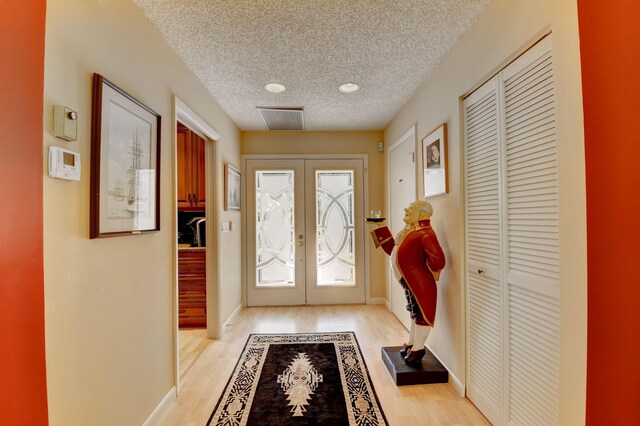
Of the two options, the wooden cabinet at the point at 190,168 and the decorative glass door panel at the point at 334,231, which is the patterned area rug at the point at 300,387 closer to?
the decorative glass door panel at the point at 334,231

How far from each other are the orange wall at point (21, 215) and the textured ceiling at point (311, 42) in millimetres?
1098

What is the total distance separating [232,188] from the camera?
3.68 metres

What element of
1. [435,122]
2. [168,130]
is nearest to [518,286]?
[435,122]

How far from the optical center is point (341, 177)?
439 centimetres

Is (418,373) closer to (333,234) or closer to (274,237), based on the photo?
(333,234)

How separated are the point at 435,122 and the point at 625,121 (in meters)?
1.76

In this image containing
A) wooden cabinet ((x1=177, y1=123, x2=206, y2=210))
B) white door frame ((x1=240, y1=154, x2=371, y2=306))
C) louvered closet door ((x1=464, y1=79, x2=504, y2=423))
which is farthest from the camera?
white door frame ((x1=240, y1=154, x2=371, y2=306))

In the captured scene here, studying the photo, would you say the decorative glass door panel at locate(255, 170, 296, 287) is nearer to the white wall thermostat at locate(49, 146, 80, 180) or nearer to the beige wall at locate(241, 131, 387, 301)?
the beige wall at locate(241, 131, 387, 301)

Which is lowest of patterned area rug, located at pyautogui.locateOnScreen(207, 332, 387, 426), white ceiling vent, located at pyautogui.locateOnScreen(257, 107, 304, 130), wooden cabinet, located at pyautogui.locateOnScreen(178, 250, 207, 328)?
patterned area rug, located at pyautogui.locateOnScreen(207, 332, 387, 426)

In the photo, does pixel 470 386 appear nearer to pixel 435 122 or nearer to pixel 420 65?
pixel 435 122

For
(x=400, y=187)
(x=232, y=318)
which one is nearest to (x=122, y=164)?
(x=232, y=318)

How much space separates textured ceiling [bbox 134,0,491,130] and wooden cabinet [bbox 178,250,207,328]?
1.76 m

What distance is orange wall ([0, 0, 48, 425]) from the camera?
802mm

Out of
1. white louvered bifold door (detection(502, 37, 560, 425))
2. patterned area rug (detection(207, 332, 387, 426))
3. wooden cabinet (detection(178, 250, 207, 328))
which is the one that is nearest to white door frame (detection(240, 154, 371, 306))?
wooden cabinet (detection(178, 250, 207, 328))
